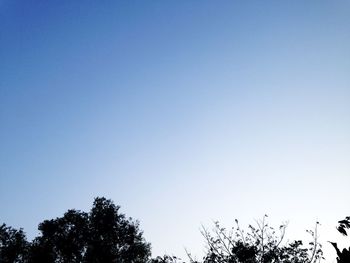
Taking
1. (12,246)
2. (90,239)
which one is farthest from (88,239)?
(12,246)

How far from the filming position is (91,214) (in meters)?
40.2

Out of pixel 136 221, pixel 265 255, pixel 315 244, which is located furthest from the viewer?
pixel 136 221

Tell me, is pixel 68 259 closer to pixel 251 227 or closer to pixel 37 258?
pixel 37 258

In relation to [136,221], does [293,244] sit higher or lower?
lower

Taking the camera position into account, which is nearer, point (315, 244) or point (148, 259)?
point (315, 244)

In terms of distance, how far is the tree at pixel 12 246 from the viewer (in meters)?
43.0

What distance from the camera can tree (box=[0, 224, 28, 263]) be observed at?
42969 mm

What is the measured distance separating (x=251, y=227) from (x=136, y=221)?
22176 millimetres

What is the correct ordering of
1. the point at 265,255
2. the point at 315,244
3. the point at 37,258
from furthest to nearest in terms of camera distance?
the point at 37,258, the point at 265,255, the point at 315,244

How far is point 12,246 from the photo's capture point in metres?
43.7

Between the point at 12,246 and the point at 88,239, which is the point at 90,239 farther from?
the point at 12,246

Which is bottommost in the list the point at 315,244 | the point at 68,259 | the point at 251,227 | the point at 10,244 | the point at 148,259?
the point at 315,244

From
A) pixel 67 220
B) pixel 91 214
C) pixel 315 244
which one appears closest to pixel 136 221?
pixel 91 214

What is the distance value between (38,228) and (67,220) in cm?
410
